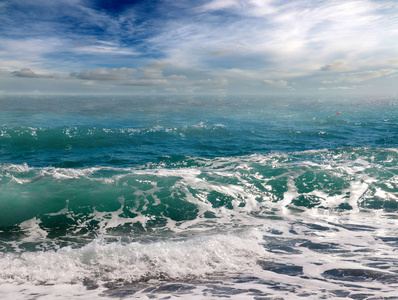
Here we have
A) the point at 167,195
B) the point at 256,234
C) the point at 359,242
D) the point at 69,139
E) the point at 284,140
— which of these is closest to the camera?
the point at 359,242

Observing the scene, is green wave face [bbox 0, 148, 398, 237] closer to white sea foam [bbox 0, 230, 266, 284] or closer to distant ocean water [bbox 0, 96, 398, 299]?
distant ocean water [bbox 0, 96, 398, 299]

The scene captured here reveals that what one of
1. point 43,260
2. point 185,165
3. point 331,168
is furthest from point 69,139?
point 331,168

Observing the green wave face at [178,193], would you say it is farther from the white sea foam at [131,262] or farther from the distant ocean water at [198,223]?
the white sea foam at [131,262]

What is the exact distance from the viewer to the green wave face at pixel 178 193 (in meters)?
9.63

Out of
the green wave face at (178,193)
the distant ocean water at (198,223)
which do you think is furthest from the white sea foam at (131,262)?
the green wave face at (178,193)

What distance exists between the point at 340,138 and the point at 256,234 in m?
22.7

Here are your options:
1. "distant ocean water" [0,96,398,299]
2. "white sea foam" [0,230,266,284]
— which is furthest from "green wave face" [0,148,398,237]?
"white sea foam" [0,230,266,284]

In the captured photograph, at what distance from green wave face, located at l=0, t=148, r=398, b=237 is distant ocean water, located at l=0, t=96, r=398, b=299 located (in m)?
0.06

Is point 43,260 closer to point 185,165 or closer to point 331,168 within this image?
point 185,165

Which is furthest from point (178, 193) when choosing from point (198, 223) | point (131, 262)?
point (131, 262)

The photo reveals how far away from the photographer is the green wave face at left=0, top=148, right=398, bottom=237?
963 centimetres

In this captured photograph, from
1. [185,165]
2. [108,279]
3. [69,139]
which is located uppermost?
[69,139]

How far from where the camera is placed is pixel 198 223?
9383 mm

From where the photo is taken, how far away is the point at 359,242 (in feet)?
24.4
